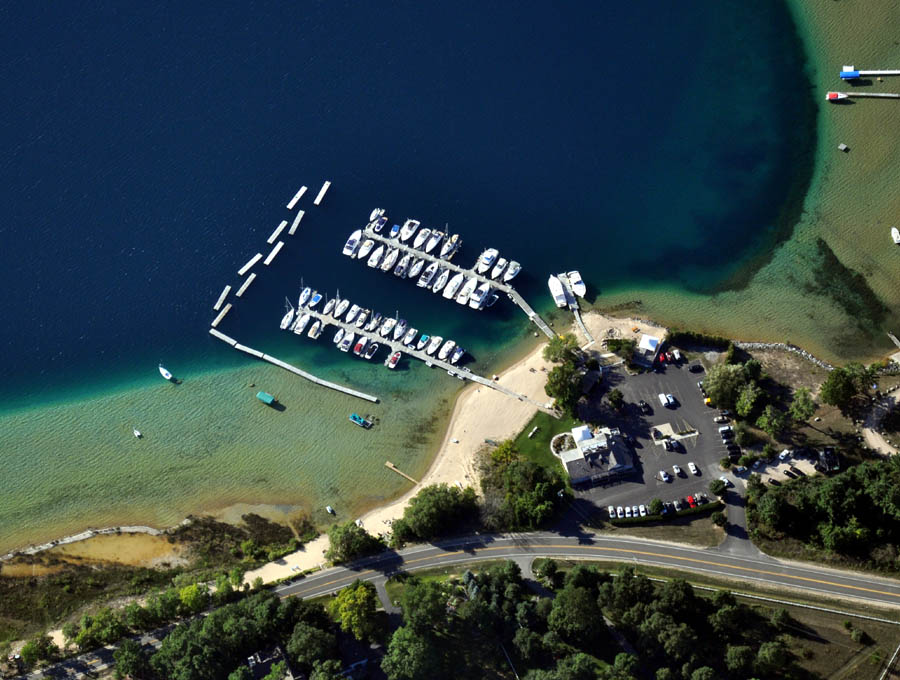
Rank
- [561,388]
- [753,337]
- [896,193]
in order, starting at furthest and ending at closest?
[896,193], [753,337], [561,388]

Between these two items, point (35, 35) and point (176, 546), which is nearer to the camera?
point (176, 546)

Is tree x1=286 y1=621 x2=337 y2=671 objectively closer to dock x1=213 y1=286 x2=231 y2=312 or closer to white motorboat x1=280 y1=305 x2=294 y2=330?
white motorboat x1=280 y1=305 x2=294 y2=330

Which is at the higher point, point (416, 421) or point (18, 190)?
point (18, 190)

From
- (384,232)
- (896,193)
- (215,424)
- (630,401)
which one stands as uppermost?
(896,193)

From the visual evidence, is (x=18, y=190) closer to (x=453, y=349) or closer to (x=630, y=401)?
(x=453, y=349)

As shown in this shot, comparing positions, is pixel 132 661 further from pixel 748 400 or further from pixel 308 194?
pixel 748 400

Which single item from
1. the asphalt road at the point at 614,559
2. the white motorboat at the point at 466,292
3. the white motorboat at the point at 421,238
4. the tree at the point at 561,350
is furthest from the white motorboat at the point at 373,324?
the asphalt road at the point at 614,559

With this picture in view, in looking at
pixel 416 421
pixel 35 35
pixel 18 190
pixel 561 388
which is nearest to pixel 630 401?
pixel 561 388
